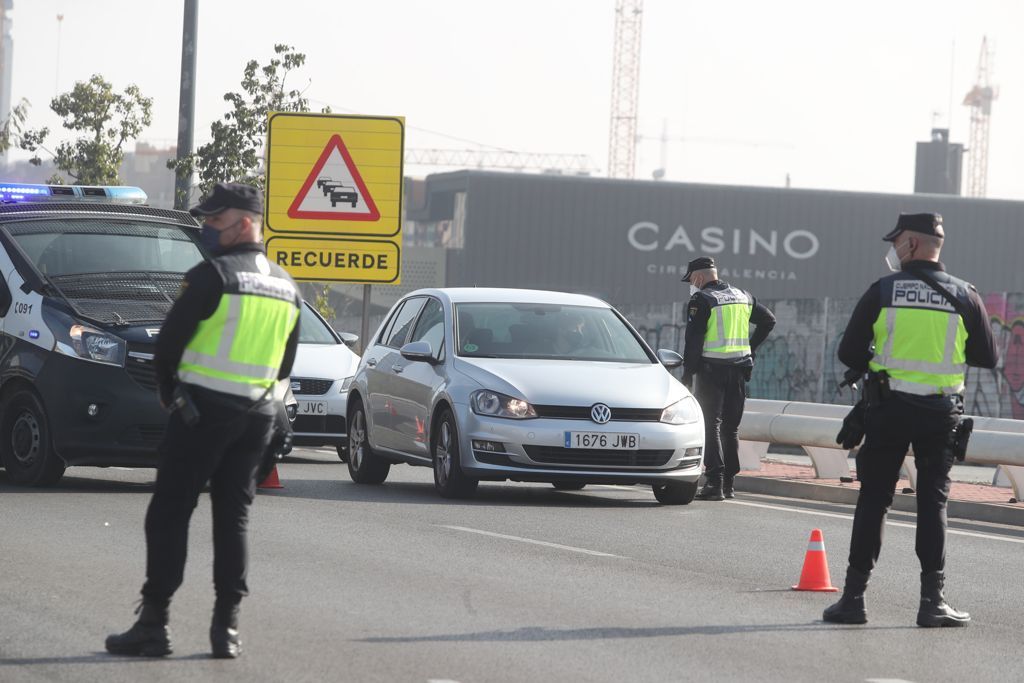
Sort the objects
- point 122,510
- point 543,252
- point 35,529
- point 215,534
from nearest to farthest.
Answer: point 215,534 < point 35,529 < point 122,510 < point 543,252

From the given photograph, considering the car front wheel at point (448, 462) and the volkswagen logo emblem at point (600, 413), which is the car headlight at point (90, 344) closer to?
the car front wheel at point (448, 462)

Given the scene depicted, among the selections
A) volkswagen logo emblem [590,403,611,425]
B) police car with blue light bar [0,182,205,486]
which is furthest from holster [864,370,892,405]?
police car with blue light bar [0,182,205,486]

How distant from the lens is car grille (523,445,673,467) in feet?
42.2

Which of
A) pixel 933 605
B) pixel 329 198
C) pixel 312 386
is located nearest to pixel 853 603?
pixel 933 605

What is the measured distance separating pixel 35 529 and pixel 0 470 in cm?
404

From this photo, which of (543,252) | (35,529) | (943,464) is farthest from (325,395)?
(543,252)

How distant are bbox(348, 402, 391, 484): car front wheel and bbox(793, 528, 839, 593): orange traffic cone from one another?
5.91m

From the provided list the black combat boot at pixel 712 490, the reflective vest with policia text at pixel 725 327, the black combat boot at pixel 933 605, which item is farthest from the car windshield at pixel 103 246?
the black combat boot at pixel 933 605

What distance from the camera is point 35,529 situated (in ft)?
34.9

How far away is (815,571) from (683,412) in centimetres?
396

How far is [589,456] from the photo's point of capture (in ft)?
42.3

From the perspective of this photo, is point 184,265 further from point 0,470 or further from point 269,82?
point 269,82

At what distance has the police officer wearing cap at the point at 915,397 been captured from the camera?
26.9 ft

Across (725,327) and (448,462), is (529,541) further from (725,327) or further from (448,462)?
(725,327)
